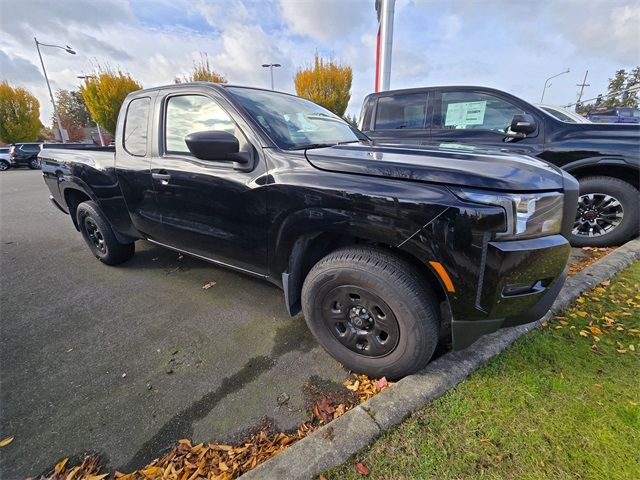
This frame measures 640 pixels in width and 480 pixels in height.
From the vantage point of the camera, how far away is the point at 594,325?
2.31 meters

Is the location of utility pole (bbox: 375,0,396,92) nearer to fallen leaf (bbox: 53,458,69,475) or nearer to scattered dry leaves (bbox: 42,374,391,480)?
scattered dry leaves (bbox: 42,374,391,480)

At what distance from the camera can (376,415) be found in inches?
61.9

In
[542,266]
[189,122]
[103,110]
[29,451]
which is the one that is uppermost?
[103,110]

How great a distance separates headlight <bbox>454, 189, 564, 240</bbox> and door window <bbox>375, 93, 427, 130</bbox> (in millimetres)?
3438

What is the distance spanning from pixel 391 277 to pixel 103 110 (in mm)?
31597

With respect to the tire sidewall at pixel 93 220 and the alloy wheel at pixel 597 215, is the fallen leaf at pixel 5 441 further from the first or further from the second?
the alloy wheel at pixel 597 215

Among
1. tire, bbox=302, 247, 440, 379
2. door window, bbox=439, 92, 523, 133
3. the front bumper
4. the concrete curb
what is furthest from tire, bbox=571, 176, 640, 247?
tire, bbox=302, 247, 440, 379

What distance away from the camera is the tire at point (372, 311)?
1.70 metres

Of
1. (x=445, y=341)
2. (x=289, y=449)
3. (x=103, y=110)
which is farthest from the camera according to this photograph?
(x=103, y=110)

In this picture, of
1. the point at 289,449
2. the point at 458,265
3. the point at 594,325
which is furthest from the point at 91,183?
the point at 594,325

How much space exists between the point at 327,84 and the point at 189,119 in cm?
2640

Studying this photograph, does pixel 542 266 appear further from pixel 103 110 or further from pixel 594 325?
pixel 103 110

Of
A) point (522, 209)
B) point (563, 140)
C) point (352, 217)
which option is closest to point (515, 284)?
point (522, 209)

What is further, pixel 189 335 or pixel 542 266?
pixel 189 335
